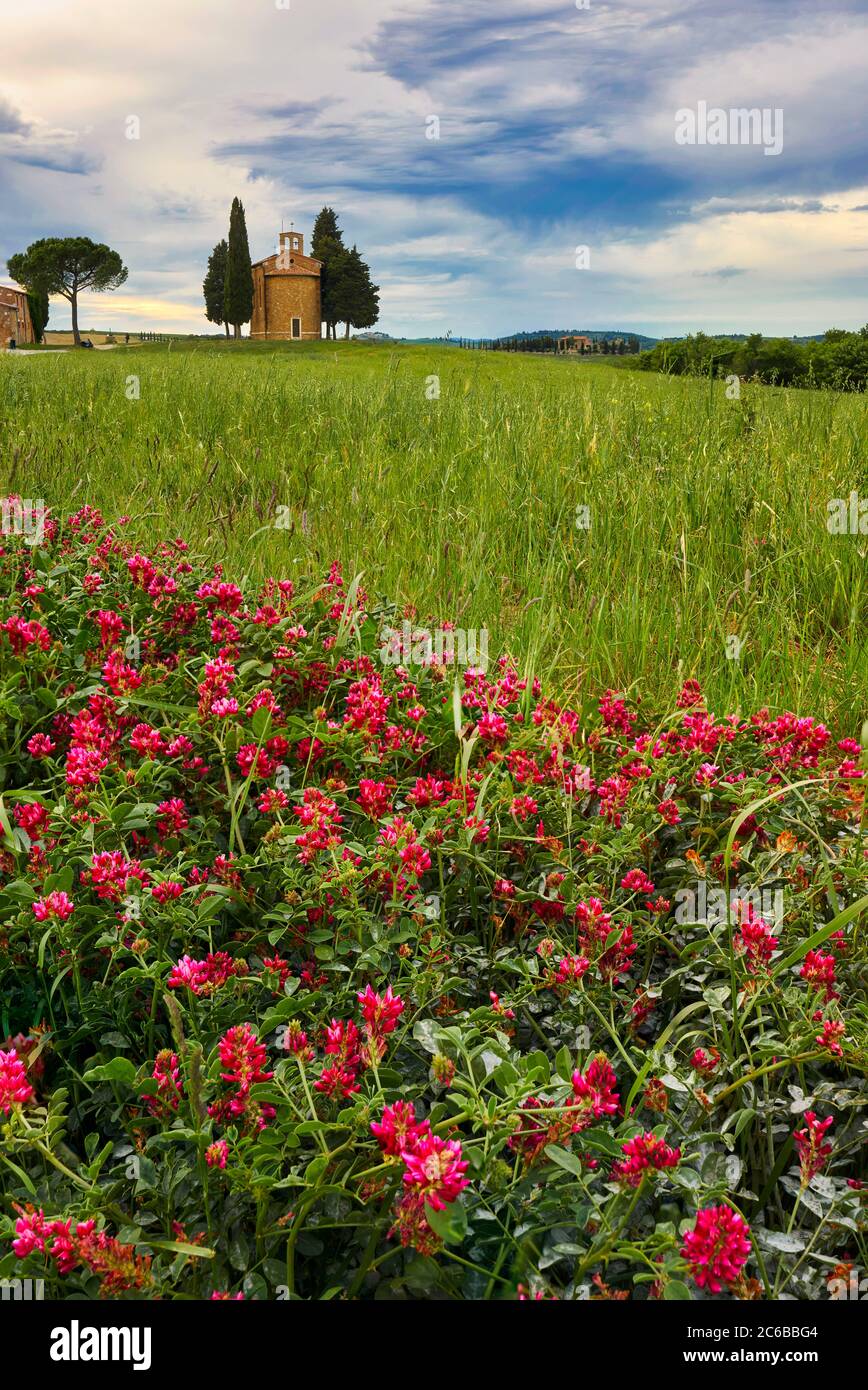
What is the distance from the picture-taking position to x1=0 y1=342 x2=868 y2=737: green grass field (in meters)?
3.96

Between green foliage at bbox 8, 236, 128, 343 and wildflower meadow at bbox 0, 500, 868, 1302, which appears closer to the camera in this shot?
wildflower meadow at bbox 0, 500, 868, 1302

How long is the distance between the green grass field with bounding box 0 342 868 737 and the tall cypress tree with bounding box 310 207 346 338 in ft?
224

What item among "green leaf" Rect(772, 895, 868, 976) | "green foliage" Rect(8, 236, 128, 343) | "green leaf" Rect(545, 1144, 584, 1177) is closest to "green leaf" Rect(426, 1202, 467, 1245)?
"green leaf" Rect(545, 1144, 584, 1177)

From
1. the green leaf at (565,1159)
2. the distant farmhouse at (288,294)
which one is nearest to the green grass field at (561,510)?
the green leaf at (565,1159)

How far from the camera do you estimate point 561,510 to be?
5086 mm

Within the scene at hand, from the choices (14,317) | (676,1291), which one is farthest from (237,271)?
(676,1291)

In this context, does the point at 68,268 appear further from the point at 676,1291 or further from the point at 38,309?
the point at 676,1291

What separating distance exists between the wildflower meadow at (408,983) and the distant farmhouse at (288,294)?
7000 centimetres

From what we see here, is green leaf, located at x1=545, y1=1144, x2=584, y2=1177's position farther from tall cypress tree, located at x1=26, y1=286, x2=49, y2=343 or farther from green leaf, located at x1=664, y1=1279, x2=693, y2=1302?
tall cypress tree, located at x1=26, y1=286, x2=49, y2=343

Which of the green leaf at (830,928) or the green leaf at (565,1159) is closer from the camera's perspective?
the green leaf at (565,1159)

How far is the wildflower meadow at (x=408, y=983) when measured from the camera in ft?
5.10

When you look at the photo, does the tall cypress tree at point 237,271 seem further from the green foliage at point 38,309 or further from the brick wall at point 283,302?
the green foliage at point 38,309
